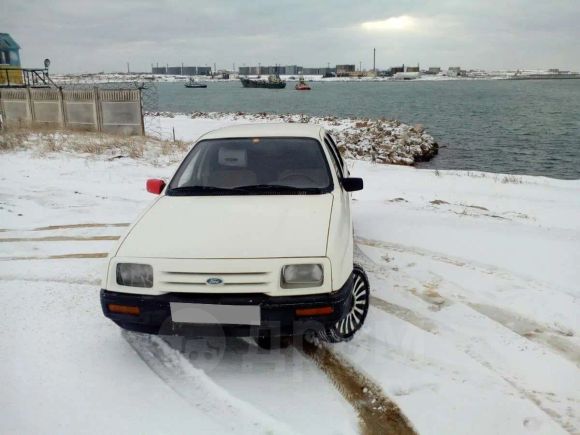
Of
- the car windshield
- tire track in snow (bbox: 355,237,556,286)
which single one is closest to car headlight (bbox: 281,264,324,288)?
the car windshield

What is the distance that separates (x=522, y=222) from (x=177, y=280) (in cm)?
604

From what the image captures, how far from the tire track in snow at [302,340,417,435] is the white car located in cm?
18

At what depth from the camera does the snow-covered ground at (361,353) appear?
280 centimetres

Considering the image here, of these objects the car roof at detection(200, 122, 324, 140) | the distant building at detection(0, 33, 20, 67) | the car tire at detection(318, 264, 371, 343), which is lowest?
the car tire at detection(318, 264, 371, 343)

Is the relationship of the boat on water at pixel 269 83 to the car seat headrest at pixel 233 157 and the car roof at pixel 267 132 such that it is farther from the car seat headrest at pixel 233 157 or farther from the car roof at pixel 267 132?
the car seat headrest at pixel 233 157

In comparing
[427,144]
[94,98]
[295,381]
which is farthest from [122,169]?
[427,144]

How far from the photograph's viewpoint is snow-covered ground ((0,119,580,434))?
2805 millimetres

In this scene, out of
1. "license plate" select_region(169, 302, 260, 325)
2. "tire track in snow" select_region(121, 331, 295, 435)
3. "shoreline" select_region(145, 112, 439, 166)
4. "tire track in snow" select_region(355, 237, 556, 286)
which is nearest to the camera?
"tire track in snow" select_region(121, 331, 295, 435)

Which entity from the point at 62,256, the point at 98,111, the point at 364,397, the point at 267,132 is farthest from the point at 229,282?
the point at 98,111

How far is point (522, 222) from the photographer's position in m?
7.06

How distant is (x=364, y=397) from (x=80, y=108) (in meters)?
19.4

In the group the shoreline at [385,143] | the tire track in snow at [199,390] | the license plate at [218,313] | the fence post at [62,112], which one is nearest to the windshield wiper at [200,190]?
the tire track in snow at [199,390]

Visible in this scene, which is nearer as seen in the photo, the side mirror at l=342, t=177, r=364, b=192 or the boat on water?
the side mirror at l=342, t=177, r=364, b=192

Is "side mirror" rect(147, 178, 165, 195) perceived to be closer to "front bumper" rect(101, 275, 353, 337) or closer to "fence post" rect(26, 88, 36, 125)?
"front bumper" rect(101, 275, 353, 337)
